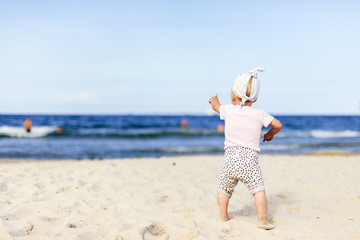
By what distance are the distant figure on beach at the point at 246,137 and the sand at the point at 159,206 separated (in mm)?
366

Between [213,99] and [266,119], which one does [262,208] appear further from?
[213,99]

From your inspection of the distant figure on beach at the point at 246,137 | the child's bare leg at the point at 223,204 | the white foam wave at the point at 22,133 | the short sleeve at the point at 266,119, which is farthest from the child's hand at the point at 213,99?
the white foam wave at the point at 22,133

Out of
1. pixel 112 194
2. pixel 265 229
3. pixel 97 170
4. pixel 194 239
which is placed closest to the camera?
pixel 194 239

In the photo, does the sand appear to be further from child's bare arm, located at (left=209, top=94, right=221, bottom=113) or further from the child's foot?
child's bare arm, located at (left=209, top=94, right=221, bottom=113)

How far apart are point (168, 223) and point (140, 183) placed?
2.22 m

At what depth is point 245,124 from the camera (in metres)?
3.29

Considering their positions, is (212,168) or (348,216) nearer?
(348,216)

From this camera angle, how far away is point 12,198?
14.1 feet

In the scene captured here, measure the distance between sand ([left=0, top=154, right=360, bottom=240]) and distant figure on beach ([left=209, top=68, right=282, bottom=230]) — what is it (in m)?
0.37

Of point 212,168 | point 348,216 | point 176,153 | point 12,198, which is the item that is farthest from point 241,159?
point 176,153

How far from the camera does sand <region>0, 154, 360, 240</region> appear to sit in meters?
3.14

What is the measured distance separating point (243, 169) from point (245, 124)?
445 mm

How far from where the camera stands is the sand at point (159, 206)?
3145mm

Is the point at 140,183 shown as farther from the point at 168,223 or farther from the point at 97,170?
the point at 168,223
